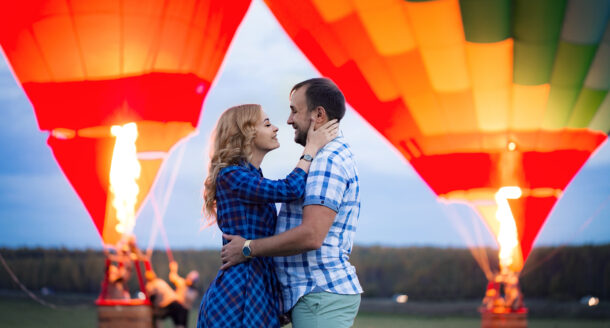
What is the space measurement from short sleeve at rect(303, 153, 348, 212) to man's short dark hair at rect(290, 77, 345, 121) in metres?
0.14

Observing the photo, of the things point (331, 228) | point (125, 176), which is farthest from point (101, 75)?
point (331, 228)

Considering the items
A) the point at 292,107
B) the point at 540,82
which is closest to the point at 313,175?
the point at 292,107

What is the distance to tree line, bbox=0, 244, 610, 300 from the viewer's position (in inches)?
586

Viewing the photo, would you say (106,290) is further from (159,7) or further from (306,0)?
(306,0)

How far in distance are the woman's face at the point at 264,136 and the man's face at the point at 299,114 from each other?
0.06 m

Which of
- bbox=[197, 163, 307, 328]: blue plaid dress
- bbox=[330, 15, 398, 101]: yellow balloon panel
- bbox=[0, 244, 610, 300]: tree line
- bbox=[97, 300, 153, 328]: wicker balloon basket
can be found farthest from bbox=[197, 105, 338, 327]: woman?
bbox=[0, 244, 610, 300]: tree line

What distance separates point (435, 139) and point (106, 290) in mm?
2994

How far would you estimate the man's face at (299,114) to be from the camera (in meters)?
1.81

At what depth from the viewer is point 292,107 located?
1.83 metres

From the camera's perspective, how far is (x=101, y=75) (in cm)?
545

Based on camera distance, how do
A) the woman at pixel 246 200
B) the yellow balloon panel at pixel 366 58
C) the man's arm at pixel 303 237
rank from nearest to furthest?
the man's arm at pixel 303 237 < the woman at pixel 246 200 < the yellow balloon panel at pixel 366 58

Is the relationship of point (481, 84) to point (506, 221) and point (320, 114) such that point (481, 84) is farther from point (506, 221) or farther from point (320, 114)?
point (320, 114)

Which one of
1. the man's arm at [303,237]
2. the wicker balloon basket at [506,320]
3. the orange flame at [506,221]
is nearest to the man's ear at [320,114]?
the man's arm at [303,237]

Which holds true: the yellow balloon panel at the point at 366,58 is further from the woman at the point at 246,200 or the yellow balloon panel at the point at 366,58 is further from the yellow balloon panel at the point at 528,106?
the woman at the point at 246,200
